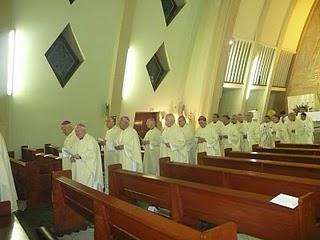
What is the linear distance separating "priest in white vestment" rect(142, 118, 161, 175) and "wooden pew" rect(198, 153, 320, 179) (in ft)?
9.83

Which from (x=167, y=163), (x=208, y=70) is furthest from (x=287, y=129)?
(x=167, y=163)

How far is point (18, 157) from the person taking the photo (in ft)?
31.2

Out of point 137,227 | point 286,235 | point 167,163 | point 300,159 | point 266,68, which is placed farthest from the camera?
point 266,68

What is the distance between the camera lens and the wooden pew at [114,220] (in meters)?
2.09

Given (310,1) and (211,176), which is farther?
(310,1)

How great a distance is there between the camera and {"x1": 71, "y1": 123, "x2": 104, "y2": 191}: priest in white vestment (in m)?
6.43

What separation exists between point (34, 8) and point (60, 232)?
6692 millimetres

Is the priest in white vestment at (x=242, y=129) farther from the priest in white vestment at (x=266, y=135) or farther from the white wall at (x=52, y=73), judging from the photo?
the white wall at (x=52, y=73)

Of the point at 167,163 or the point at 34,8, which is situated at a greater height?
the point at 34,8

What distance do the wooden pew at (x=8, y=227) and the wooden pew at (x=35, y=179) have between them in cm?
364

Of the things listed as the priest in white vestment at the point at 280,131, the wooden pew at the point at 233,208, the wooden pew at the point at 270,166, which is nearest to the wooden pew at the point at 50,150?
the wooden pew at the point at 270,166

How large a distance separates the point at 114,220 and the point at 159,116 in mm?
9877

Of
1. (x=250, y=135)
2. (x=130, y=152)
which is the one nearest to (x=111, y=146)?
(x=130, y=152)

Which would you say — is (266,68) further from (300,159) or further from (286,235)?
(286,235)
